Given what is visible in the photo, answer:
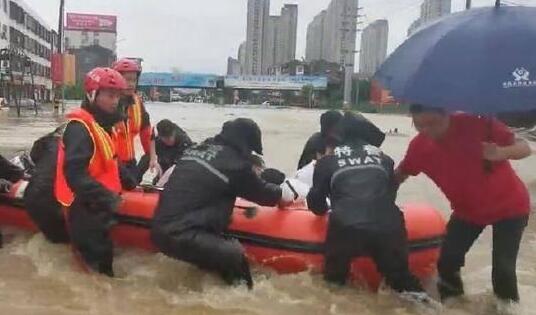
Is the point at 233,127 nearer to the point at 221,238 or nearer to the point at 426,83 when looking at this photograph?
the point at 221,238

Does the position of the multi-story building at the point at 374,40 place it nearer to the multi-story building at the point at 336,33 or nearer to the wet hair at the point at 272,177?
the multi-story building at the point at 336,33

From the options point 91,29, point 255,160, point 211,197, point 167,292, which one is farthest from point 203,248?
point 91,29

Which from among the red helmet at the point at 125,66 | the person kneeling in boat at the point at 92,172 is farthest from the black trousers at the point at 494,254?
the red helmet at the point at 125,66

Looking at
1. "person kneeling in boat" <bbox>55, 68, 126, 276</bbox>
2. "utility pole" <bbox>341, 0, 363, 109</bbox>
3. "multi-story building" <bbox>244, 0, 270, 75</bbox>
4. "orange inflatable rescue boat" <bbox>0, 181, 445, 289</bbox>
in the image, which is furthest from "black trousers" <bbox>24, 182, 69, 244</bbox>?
"multi-story building" <bbox>244, 0, 270, 75</bbox>

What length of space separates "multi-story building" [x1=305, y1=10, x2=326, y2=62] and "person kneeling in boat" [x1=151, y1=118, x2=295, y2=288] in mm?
68696

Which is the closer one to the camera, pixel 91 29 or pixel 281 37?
pixel 281 37

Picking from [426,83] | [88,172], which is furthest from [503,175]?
[88,172]

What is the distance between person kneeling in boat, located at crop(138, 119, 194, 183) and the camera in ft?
22.6

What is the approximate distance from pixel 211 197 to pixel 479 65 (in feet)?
6.01

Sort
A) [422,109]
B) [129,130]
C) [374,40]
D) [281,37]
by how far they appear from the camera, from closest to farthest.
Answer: [422,109]
[129,130]
[374,40]
[281,37]

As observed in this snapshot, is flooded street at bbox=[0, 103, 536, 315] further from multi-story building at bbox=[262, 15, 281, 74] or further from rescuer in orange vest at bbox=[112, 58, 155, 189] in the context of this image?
multi-story building at bbox=[262, 15, 281, 74]

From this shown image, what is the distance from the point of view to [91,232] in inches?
185

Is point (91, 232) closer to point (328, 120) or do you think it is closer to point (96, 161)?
point (96, 161)

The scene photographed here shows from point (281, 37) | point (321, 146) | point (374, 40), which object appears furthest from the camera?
point (281, 37)
